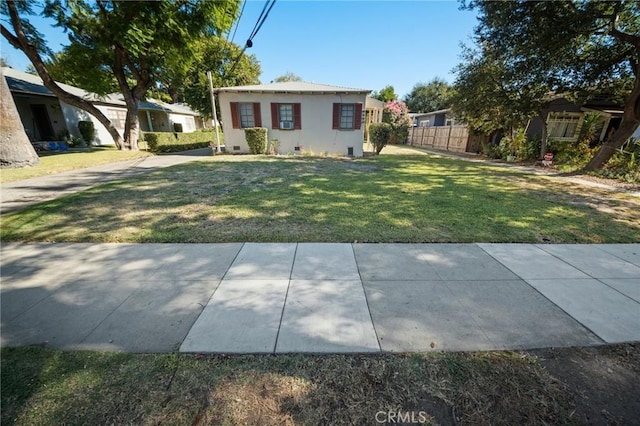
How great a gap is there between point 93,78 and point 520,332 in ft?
62.3

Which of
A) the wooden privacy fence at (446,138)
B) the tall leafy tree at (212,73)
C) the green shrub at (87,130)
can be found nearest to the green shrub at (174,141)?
the green shrub at (87,130)

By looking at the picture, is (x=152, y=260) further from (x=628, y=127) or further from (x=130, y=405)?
(x=628, y=127)

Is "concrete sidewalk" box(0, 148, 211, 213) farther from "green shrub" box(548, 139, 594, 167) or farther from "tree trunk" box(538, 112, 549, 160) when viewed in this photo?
"green shrub" box(548, 139, 594, 167)


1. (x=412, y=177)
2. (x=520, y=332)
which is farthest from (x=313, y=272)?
(x=412, y=177)

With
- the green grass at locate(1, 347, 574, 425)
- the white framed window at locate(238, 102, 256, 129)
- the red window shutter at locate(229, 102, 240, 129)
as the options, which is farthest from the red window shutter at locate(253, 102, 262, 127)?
the green grass at locate(1, 347, 574, 425)

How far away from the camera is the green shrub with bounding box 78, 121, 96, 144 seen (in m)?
16.5

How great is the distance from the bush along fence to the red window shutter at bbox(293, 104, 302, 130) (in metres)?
8.69

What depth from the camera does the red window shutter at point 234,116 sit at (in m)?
13.5

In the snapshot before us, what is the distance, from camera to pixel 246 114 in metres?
13.8

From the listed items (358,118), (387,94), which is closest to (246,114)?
(358,118)

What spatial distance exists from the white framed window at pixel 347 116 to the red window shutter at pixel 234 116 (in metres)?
5.48

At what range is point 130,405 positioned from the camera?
1.55m

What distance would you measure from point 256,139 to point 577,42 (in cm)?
1374

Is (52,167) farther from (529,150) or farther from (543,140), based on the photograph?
(529,150)
